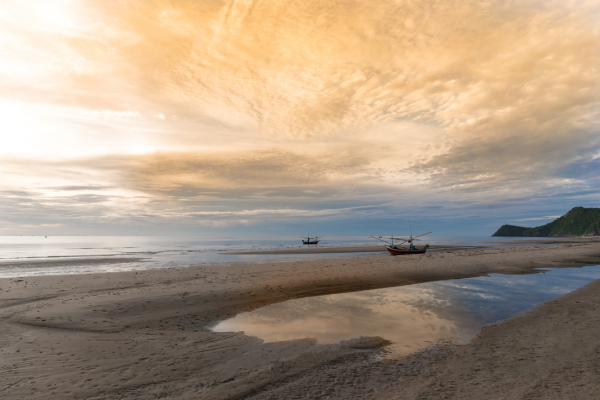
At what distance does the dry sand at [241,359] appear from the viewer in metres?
7.29

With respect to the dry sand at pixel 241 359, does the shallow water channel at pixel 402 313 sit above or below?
below

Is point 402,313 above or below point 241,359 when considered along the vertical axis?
below

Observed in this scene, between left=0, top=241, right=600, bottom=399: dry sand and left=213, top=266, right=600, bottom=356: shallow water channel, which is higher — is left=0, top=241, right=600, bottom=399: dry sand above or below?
above

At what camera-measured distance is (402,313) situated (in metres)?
15.7

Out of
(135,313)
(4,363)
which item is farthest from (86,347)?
(135,313)

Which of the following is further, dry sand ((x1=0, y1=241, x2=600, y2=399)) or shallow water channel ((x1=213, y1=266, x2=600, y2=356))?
shallow water channel ((x1=213, y1=266, x2=600, y2=356))

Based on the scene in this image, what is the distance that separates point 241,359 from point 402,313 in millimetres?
9986

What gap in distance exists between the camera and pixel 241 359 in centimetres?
957

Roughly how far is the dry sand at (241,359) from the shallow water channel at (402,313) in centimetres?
89

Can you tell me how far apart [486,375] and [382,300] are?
450 inches

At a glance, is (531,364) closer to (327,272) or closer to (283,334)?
(283,334)

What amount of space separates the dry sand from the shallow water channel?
2.94 ft

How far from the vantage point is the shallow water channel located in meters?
12.2

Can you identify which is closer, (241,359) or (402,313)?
(241,359)
